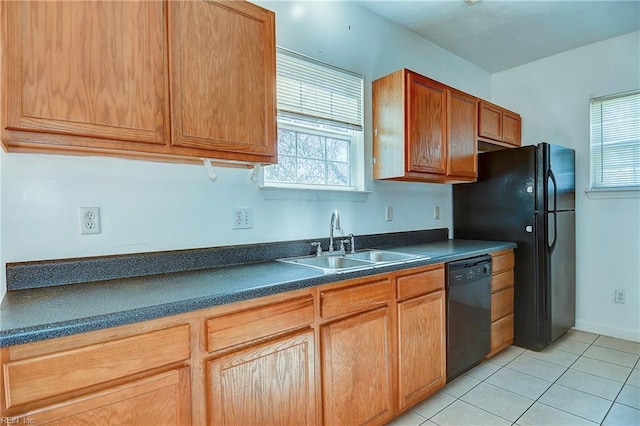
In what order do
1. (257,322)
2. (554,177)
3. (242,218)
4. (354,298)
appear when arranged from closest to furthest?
(257,322)
(354,298)
(242,218)
(554,177)

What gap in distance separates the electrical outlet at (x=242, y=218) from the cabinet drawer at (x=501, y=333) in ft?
6.53

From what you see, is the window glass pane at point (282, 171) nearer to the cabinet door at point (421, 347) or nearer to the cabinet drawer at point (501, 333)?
the cabinet door at point (421, 347)

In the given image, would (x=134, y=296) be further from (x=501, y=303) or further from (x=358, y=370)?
(x=501, y=303)

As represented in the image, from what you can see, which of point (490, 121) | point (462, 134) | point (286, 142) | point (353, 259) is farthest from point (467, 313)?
point (490, 121)

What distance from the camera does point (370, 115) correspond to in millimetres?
2605

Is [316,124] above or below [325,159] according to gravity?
above

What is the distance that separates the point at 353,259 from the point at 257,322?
98 cm

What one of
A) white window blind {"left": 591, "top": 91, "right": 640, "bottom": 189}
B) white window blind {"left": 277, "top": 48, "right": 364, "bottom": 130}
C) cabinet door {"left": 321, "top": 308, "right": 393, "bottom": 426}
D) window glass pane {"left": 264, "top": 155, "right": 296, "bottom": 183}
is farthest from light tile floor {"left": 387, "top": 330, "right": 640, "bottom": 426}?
white window blind {"left": 277, "top": 48, "right": 364, "bottom": 130}

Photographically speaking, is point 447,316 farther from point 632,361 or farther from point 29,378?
point 29,378

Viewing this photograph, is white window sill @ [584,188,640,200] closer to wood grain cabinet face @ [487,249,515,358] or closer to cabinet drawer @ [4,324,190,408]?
wood grain cabinet face @ [487,249,515,358]

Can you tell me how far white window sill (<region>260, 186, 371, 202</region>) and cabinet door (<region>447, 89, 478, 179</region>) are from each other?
2.48ft

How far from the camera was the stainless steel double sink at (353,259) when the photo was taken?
77.1 inches

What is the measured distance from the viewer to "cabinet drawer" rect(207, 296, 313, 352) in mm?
1224

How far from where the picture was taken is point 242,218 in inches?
76.3
